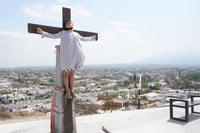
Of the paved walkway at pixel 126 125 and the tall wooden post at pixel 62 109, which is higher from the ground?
the tall wooden post at pixel 62 109

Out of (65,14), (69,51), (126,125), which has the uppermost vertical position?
(65,14)

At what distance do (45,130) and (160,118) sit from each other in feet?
7.29

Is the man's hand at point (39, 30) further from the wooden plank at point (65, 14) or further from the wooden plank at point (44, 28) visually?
the wooden plank at point (65, 14)

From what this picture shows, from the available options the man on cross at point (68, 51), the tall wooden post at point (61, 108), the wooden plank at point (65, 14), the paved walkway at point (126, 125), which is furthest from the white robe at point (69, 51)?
the paved walkway at point (126, 125)

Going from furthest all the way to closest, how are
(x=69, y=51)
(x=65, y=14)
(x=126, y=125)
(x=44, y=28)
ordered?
(x=126, y=125), (x=65, y=14), (x=44, y=28), (x=69, y=51)

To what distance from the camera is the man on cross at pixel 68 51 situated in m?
3.09

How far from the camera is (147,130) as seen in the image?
3865 millimetres

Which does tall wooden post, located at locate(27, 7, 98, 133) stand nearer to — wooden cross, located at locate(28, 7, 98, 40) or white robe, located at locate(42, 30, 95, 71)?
wooden cross, located at locate(28, 7, 98, 40)

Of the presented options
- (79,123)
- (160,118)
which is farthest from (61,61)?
(160,118)

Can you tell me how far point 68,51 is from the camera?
3.09m

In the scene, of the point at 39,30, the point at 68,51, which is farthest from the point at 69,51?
the point at 39,30

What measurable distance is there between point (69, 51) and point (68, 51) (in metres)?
0.01

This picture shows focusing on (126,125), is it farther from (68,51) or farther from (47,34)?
(47,34)

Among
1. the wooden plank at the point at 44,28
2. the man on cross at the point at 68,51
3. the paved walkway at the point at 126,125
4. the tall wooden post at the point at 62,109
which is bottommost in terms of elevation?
the paved walkway at the point at 126,125
